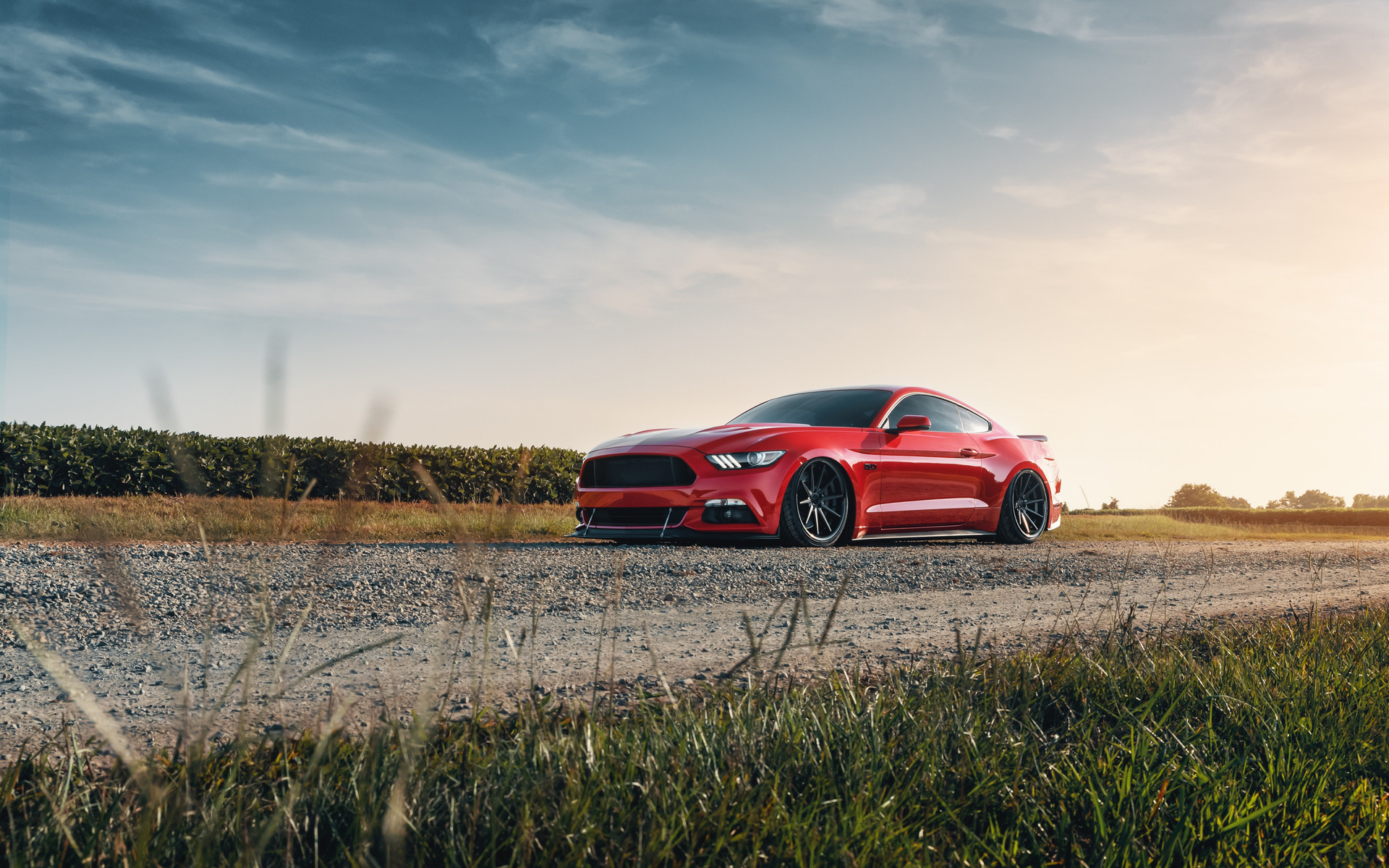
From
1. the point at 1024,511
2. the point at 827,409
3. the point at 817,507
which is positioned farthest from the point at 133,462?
the point at 1024,511

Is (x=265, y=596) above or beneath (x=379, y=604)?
above

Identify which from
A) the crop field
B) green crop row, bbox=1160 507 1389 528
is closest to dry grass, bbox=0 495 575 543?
the crop field

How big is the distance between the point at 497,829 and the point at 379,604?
2.73m

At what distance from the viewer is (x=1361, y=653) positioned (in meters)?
3.54

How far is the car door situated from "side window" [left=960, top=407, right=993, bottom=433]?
63 millimetres

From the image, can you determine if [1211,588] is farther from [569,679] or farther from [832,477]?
[569,679]

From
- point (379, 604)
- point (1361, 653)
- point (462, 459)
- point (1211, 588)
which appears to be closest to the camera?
point (1361, 653)

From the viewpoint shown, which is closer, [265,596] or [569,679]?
[265,596]

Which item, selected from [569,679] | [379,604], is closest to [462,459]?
[379,604]

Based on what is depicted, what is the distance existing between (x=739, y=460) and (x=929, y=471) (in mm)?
2320

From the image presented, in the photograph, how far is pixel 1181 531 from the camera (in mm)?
14328

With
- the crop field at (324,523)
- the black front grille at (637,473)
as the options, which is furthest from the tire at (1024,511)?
the black front grille at (637,473)

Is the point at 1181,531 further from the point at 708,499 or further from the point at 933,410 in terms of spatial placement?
the point at 708,499

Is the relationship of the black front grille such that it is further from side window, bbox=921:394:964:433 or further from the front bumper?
side window, bbox=921:394:964:433
